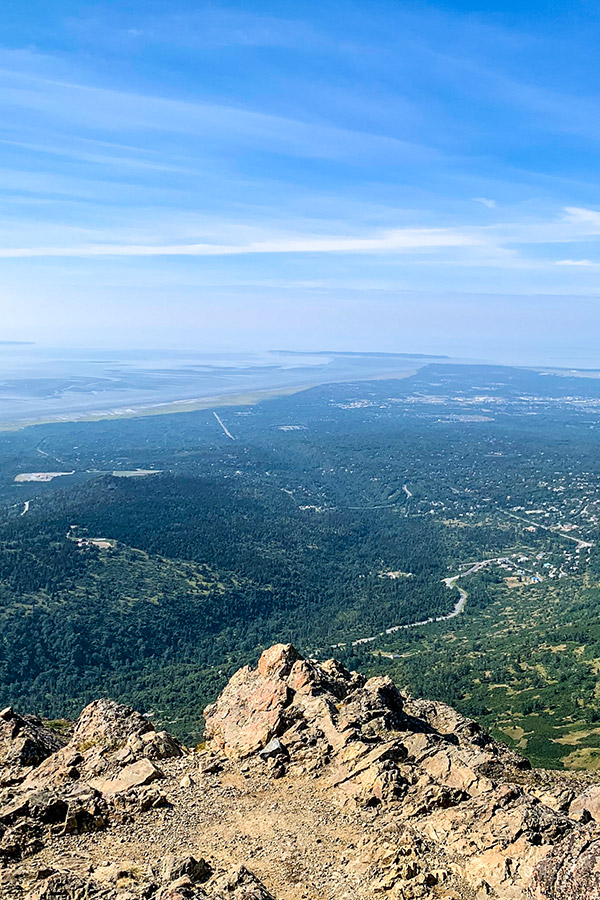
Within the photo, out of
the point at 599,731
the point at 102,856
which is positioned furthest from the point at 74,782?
the point at 599,731

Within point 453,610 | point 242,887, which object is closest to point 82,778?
point 242,887

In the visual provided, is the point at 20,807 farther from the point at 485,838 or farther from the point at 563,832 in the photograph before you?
the point at 563,832

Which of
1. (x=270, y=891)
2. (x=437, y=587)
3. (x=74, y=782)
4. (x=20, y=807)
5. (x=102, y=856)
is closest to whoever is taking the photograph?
(x=270, y=891)

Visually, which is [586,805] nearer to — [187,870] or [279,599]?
[187,870]

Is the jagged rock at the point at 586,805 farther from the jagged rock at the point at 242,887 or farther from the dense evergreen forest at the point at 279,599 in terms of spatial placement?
the dense evergreen forest at the point at 279,599

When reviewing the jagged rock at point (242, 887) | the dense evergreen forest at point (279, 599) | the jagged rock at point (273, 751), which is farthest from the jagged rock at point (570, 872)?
the dense evergreen forest at point (279, 599)
